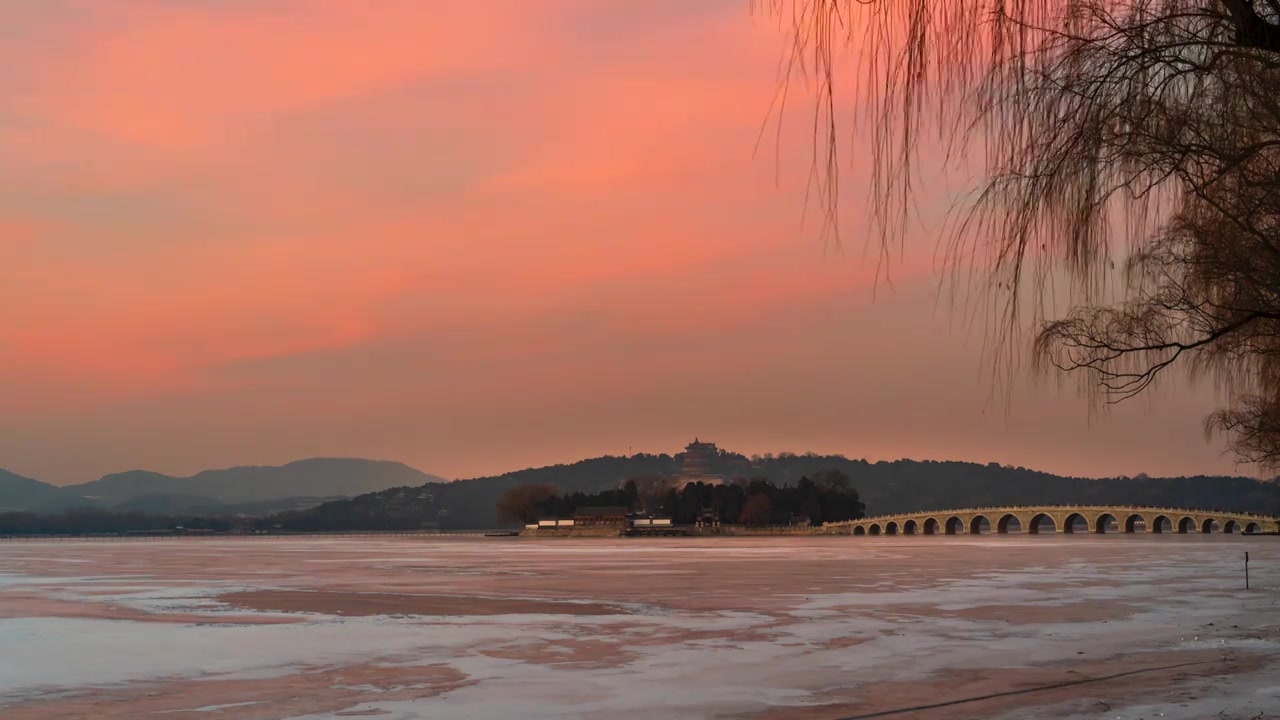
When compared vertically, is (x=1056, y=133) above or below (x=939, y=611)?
above

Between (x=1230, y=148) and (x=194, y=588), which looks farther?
(x=194, y=588)

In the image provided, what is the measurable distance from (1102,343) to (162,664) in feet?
60.5

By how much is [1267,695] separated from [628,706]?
30.1 ft

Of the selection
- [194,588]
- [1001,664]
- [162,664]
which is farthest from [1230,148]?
[194,588]

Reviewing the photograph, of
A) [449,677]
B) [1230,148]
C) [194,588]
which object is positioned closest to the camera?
[1230,148]

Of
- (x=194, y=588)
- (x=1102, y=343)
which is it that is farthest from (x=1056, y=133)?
(x=194, y=588)

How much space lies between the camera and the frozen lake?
1862 centimetres

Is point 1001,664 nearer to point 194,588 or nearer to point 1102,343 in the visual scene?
point 1102,343

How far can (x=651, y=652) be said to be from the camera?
83.7 ft

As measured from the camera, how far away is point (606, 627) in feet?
103

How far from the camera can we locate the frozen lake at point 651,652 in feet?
61.1

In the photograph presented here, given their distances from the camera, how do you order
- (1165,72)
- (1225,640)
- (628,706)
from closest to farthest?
(1165,72)
(628,706)
(1225,640)

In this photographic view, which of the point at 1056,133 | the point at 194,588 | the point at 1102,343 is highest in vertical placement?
the point at 1056,133

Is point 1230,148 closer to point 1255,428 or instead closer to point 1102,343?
point 1102,343
